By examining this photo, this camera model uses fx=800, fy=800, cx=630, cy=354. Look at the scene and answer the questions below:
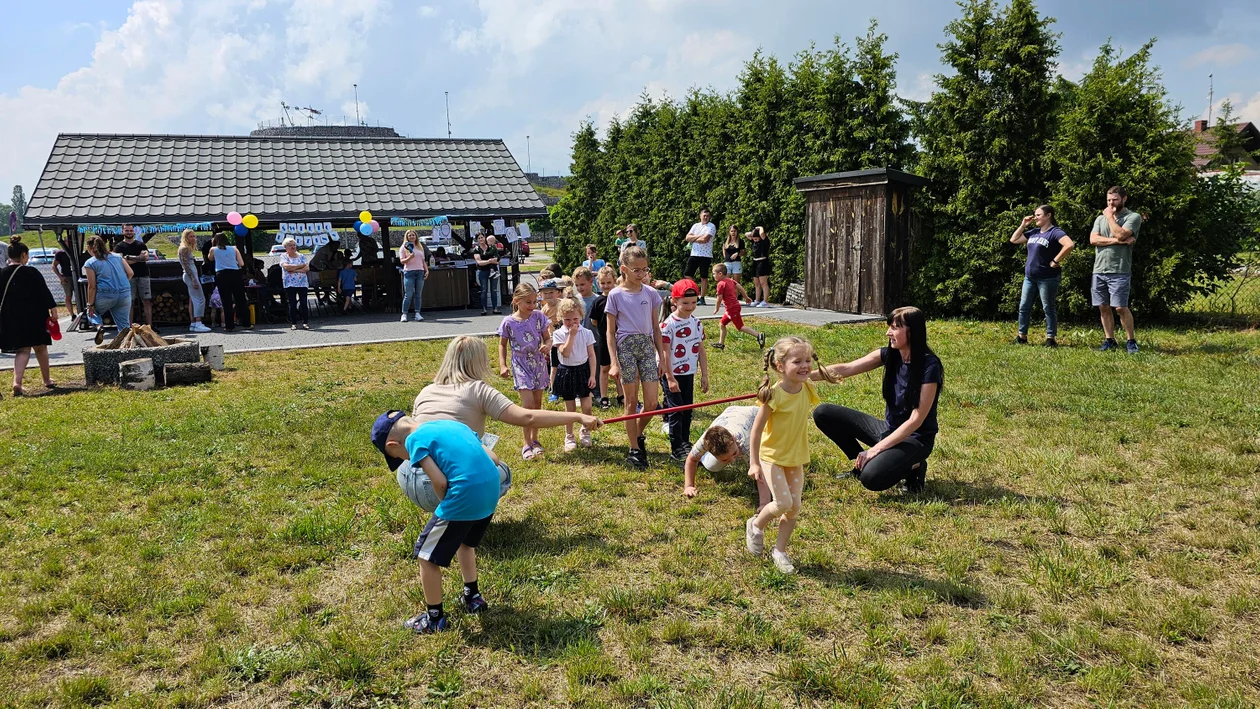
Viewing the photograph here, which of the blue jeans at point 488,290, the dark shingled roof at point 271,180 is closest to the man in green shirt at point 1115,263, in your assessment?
the blue jeans at point 488,290

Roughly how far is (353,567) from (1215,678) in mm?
4111

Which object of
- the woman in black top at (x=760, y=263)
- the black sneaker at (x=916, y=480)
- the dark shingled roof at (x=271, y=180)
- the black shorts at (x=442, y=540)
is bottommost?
the black sneaker at (x=916, y=480)

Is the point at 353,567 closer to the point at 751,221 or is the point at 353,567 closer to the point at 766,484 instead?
the point at 766,484

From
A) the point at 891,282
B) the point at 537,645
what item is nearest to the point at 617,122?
the point at 891,282

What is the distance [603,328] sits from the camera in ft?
25.2

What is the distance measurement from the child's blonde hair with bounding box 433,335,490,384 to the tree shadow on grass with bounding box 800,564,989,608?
2.05 meters

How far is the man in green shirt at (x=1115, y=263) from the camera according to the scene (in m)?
9.71

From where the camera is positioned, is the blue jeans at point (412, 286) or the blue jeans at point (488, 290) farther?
the blue jeans at point (488, 290)

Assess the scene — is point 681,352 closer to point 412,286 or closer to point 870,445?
point 870,445

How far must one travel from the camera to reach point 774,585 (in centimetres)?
416

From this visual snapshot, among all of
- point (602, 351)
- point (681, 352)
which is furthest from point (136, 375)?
point (681, 352)

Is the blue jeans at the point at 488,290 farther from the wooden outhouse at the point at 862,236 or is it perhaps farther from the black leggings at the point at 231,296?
the wooden outhouse at the point at 862,236

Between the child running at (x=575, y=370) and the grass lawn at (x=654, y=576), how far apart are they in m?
0.30

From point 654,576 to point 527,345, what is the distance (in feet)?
8.78
